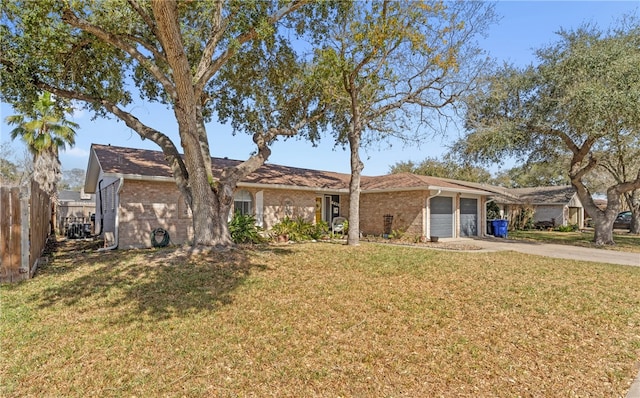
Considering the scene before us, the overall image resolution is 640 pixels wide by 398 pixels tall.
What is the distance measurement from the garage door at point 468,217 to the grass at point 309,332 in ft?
34.7

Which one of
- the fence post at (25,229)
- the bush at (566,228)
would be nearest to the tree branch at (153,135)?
the fence post at (25,229)

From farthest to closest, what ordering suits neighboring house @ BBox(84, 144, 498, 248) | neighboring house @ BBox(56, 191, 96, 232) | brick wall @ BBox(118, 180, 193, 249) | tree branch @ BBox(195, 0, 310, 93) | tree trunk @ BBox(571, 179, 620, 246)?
neighboring house @ BBox(56, 191, 96, 232), tree trunk @ BBox(571, 179, 620, 246), neighboring house @ BBox(84, 144, 498, 248), brick wall @ BBox(118, 180, 193, 249), tree branch @ BBox(195, 0, 310, 93)

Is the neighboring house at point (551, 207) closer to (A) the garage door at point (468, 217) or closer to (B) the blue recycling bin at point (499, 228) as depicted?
(B) the blue recycling bin at point (499, 228)

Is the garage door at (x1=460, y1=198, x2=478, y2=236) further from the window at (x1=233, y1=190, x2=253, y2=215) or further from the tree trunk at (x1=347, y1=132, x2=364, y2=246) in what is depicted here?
the window at (x1=233, y1=190, x2=253, y2=215)

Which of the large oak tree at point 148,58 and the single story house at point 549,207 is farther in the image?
the single story house at point 549,207

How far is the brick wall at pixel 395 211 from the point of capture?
1702 cm

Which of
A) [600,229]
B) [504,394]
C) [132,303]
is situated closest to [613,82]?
[600,229]

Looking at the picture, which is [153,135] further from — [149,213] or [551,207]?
[551,207]

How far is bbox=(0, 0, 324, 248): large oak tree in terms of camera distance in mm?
8352

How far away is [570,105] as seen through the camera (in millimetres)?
15062

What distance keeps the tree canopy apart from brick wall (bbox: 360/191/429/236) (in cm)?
445

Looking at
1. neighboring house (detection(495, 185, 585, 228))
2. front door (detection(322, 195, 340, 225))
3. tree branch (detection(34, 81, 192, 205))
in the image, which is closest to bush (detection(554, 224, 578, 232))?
neighboring house (detection(495, 185, 585, 228))

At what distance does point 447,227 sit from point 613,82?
29.2 feet

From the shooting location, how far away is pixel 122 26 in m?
9.31
